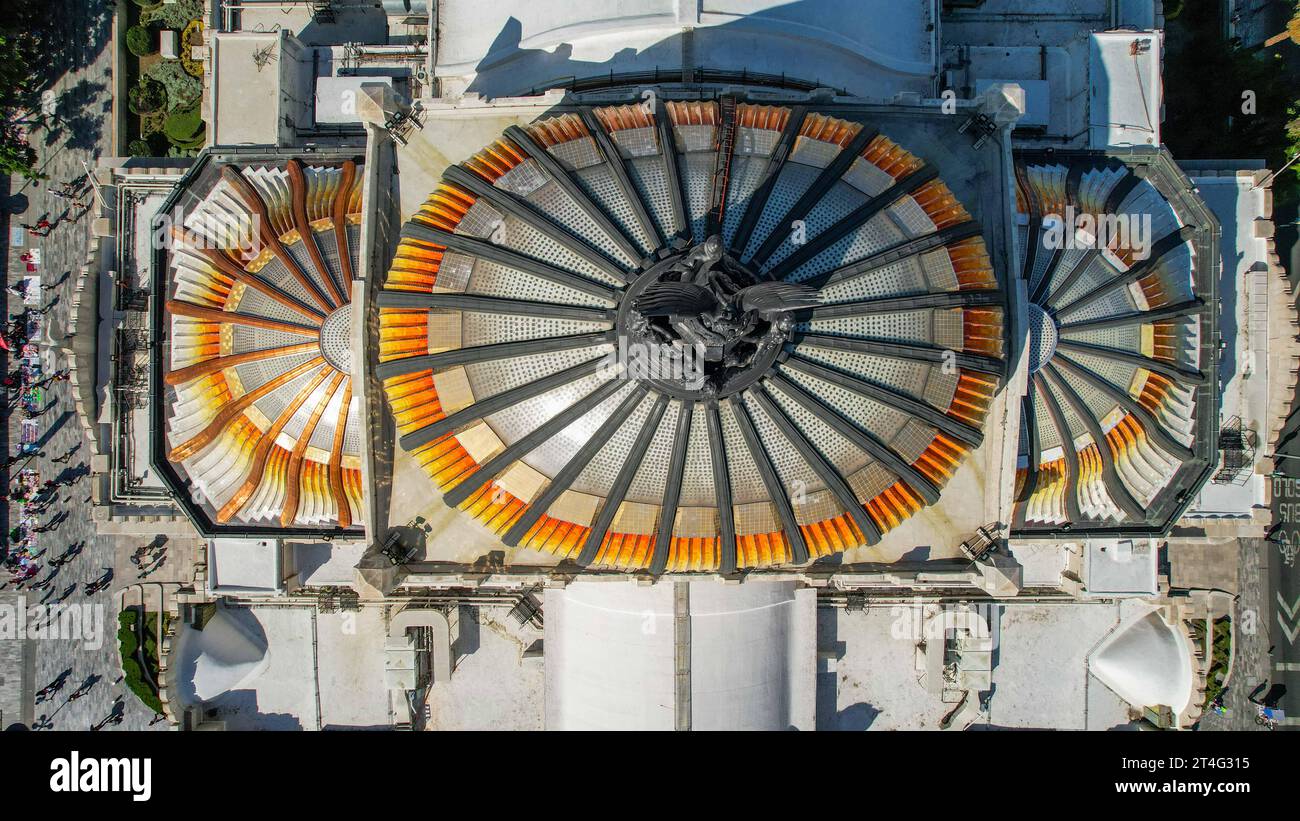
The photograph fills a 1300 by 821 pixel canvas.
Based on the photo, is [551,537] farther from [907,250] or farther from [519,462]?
[907,250]

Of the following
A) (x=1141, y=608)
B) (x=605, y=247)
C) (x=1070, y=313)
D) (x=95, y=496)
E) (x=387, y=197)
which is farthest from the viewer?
(x=1141, y=608)

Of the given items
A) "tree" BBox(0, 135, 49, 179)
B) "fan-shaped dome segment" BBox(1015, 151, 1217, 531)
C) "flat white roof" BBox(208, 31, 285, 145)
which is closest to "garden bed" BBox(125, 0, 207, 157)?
"tree" BBox(0, 135, 49, 179)

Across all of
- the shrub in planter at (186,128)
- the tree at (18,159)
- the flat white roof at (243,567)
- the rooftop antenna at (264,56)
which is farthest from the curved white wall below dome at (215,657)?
the tree at (18,159)

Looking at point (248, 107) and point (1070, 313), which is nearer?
point (1070, 313)

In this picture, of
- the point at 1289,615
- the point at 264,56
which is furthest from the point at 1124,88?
the point at 264,56

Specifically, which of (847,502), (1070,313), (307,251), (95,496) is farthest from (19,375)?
(1070,313)

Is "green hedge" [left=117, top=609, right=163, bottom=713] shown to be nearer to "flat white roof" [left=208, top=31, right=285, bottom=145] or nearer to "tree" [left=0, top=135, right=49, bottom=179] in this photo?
"flat white roof" [left=208, top=31, right=285, bottom=145]
